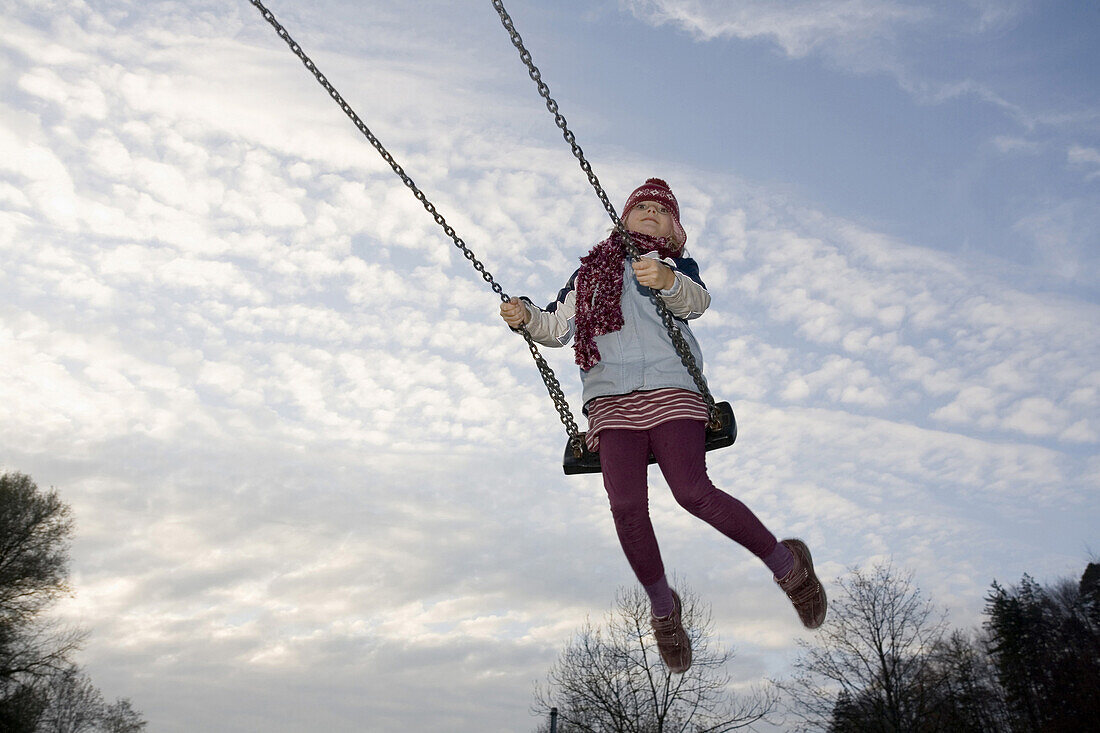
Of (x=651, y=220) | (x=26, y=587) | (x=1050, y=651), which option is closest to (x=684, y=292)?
(x=651, y=220)

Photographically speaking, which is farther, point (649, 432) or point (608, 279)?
point (608, 279)

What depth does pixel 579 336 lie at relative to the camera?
3.78 meters

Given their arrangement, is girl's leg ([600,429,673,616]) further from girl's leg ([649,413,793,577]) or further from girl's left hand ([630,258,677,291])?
girl's left hand ([630,258,677,291])

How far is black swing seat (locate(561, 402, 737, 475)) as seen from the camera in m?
3.61

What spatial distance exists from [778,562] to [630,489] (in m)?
0.71

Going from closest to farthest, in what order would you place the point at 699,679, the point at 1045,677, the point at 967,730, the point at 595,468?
the point at 595,468 < the point at 699,679 < the point at 967,730 < the point at 1045,677

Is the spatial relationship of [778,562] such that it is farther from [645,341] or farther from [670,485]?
[645,341]

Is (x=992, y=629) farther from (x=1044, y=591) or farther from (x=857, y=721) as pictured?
(x=857, y=721)

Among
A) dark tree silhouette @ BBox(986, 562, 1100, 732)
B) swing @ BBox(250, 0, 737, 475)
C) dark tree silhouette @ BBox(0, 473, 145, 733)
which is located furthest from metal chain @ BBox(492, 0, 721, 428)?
dark tree silhouette @ BBox(986, 562, 1100, 732)

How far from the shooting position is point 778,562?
3621mm

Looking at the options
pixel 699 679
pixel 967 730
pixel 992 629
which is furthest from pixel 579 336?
pixel 992 629

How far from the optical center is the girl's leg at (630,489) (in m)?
3.54

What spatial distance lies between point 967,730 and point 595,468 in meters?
24.4

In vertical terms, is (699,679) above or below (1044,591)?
below
